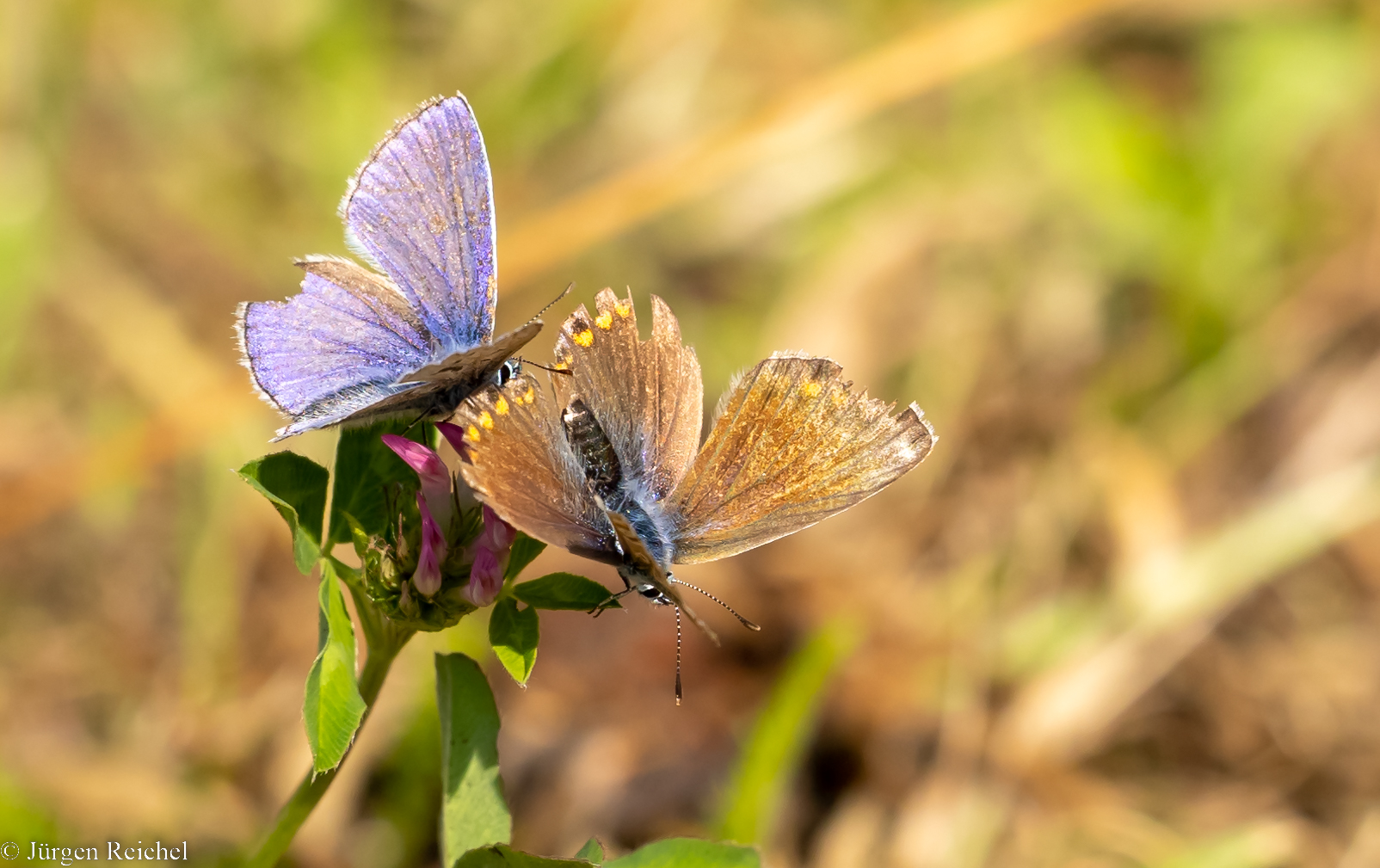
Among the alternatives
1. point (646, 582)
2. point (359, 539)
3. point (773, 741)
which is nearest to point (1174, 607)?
point (773, 741)

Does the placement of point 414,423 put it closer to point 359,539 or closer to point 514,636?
point 359,539

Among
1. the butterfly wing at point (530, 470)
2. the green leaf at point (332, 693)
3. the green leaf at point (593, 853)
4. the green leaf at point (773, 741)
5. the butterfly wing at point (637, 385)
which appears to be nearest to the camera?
the green leaf at point (332, 693)

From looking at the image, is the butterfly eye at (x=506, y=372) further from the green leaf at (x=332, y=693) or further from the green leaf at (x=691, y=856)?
the green leaf at (x=691, y=856)

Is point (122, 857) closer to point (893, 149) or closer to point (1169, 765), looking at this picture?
point (1169, 765)

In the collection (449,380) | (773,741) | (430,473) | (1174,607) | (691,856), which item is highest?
(449,380)

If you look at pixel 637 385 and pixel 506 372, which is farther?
pixel 637 385

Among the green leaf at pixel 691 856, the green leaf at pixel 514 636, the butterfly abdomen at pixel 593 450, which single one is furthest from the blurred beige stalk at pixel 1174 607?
the green leaf at pixel 514 636

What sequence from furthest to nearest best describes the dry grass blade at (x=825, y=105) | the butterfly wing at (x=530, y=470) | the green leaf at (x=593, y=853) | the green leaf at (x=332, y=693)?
the dry grass blade at (x=825, y=105), the green leaf at (x=593, y=853), the butterfly wing at (x=530, y=470), the green leaf at (x=332, y=693)
